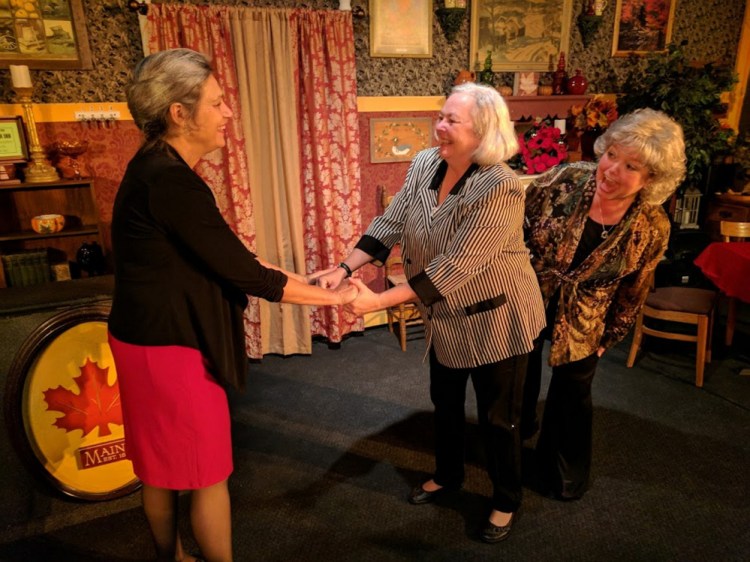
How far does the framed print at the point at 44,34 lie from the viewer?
112 inches

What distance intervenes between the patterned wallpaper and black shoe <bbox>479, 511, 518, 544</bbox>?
9.42ft

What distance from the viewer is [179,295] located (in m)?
1.26

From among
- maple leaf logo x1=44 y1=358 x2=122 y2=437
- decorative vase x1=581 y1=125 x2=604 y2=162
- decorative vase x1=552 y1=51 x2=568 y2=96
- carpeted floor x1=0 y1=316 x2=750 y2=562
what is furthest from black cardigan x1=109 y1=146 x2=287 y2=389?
decorative vase x1=581 y1=125 x2=604 y2=162

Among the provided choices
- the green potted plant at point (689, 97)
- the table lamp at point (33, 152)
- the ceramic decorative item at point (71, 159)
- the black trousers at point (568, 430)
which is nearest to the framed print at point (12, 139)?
the table lamp at point (33, 152)

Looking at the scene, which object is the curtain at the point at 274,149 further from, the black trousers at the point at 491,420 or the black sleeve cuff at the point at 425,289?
the black sleeve cuff at the point at 425,289

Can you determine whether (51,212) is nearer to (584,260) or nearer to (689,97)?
(584,260)

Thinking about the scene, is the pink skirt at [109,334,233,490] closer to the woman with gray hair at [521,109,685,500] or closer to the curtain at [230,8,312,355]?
the woman with gray hair at [521,109,685,500]

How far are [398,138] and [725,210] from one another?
306cm

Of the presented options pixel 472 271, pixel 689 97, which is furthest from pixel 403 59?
pixel 472 271

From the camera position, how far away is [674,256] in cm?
403

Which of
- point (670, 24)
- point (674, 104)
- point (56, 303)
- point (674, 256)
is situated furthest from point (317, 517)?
point (670, 24)

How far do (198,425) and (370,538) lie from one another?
917 mm

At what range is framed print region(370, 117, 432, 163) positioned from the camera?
3.70 metres

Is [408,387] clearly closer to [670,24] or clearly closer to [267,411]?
[267,411]
